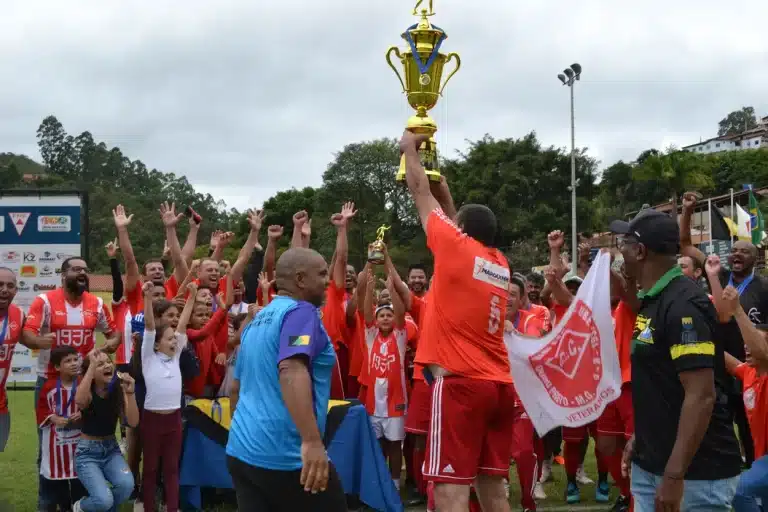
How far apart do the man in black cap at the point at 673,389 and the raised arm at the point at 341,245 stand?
16.0 feet

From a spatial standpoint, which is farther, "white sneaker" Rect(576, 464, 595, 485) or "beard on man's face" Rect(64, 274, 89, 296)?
"white sneaker" Rect(576, 464, 595, 485)

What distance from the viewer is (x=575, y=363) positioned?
534 centimetres

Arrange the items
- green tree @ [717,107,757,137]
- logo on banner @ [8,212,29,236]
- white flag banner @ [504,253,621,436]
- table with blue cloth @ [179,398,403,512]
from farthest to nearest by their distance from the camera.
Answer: green tree @ [717,107,757,137] → logo on banner @ [8,212,29,236] → table with blue cloth @ [179,398,403,512] → white flag banner @ [504,253,621,436]

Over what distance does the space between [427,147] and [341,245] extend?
6.56 feet

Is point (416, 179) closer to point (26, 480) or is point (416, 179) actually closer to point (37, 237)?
point (26, 480)

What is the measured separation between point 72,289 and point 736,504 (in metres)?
5.79

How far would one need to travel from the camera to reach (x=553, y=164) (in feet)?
194

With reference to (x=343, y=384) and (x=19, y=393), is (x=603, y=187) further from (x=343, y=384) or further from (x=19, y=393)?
(x=343, y=384)

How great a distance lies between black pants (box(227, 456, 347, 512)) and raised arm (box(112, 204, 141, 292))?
4.55m

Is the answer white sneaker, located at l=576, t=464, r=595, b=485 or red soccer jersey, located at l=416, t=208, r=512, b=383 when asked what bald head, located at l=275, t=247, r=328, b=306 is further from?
white sneaker, located at l=576, t=464, r=595, b=485

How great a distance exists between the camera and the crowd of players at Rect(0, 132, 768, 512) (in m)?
4.13

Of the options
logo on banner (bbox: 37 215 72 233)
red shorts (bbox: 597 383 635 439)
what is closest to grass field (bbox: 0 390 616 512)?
red shorts (bbox: 597 383 635 439)

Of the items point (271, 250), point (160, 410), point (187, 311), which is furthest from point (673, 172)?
point (160, 410)

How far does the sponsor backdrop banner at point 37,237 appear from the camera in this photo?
15.7 metres
